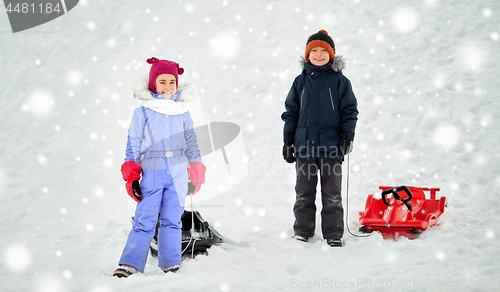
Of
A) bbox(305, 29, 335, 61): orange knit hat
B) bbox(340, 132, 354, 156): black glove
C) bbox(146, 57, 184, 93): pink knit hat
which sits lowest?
bbox(340, 132, 354, 156): black glove

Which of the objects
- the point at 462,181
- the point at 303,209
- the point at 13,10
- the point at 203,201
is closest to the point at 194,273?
the point at 303,209

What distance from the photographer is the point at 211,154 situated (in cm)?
671

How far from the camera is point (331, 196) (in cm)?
356

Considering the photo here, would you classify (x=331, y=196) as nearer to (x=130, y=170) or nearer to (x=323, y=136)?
(x=323, y=136)

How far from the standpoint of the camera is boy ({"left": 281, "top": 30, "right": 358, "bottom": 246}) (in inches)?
139

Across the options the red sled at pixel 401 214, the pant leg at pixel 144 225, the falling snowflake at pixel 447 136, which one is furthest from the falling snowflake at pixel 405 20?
the pant leg at pixel 144 225

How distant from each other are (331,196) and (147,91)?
1.86 metres

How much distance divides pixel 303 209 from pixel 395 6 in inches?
227

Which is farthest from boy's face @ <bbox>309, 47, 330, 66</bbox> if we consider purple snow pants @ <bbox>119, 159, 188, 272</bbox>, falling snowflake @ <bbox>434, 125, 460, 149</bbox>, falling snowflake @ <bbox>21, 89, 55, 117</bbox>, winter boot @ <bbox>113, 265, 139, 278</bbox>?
falling snowflake @ <bbox>21, 89, 55, 117</bbox>

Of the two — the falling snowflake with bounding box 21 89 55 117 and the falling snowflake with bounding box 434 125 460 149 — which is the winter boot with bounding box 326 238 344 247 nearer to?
the falling snowflake with bounding box 434 125 460 149

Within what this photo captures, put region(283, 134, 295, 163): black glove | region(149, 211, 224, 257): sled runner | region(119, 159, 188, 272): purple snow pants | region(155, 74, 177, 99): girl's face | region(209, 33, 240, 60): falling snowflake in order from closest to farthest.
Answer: region(119, 159, 188, 272): purple snow pants
region(155, 74, 177, 99): girl's face
region(149, 211, 224, 257): sled runner
region(283, 134, 295, 163): black glove
region(209, 33, 240, 60): falling snowflake

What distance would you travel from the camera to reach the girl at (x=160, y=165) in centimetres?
278

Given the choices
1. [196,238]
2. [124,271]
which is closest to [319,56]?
[196,238]

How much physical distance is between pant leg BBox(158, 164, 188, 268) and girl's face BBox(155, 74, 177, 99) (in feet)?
1.88
